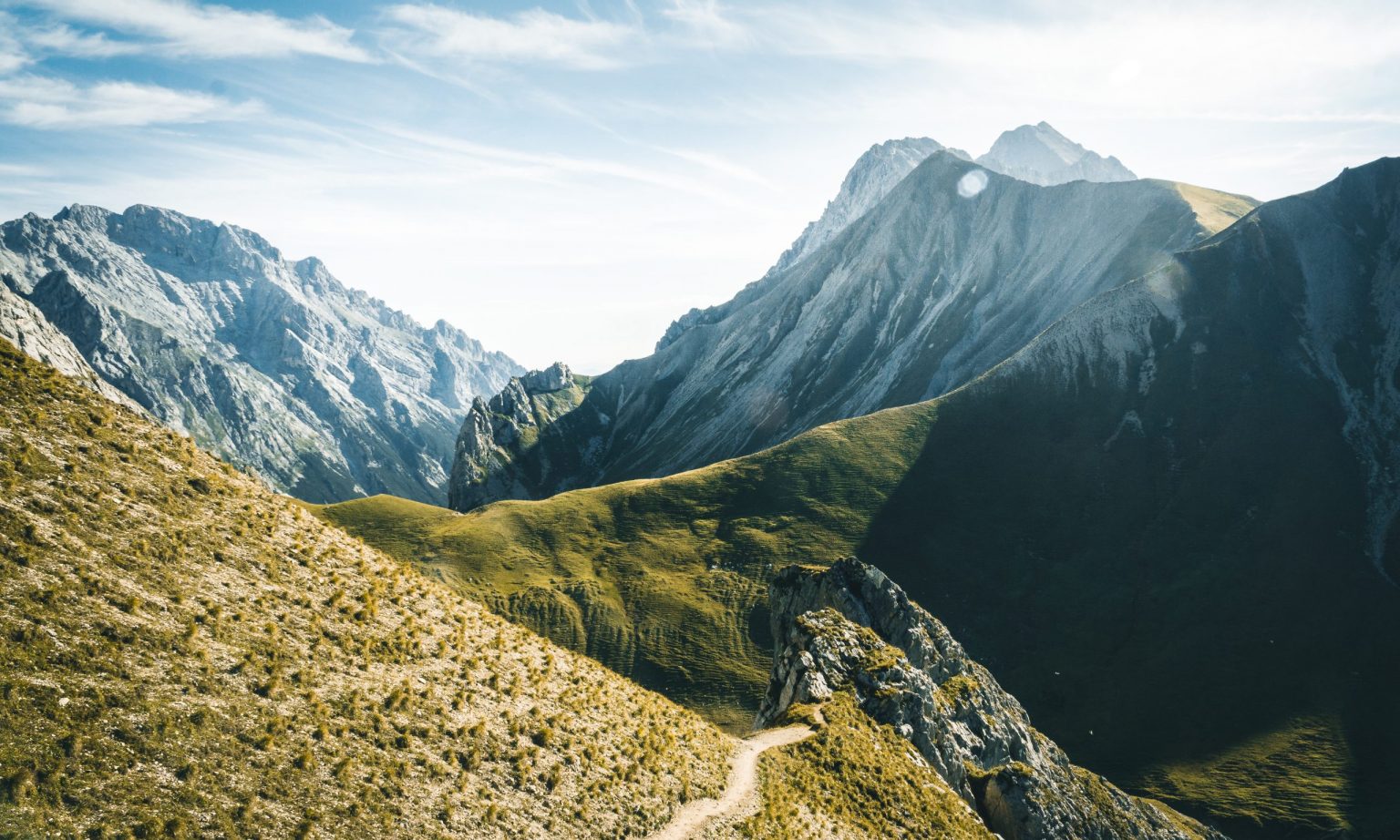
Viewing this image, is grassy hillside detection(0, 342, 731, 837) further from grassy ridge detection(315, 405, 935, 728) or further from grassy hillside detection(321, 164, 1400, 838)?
grassy hillside detection(321, 164, 1400, 838)

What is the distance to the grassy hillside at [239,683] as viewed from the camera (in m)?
18.3

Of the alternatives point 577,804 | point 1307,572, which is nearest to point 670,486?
point 1307,572

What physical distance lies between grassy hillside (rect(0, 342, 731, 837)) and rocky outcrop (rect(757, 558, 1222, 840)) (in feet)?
65.9

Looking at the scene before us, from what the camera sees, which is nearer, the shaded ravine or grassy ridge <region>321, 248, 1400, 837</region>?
the shaded ravine

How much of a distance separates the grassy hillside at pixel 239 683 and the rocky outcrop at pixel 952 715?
65.9 feet

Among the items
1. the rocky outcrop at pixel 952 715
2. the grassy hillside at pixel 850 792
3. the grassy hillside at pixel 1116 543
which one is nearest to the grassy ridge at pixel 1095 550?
the grassy hillside at pixel 1116 543

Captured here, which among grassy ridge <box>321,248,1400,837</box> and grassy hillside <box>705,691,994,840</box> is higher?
grassy ridge <box>321,248,1400,837</box>

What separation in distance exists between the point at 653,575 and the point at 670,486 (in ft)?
100

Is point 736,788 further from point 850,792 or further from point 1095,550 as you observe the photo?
point 1095,550

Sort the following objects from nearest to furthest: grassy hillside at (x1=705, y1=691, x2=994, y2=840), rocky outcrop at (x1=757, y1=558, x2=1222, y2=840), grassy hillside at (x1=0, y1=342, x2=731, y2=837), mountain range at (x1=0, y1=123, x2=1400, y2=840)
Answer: grassy hillside at (x1=0, y1=342, x2=731, y2=837)
mountain range at (x1=0, y1=123, x2=1400, y2=840)
grassy hillside at (x1=705, y1=691, x2=994, y2=840)
rocky outcrop at (x1=757, y1=558, x2=1222, y2=840)

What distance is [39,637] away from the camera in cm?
1906

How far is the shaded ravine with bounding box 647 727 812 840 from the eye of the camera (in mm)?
29641

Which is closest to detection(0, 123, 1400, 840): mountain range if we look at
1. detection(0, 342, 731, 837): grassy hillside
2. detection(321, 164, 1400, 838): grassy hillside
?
detection(0, 342, 731, 837): grassy hillside

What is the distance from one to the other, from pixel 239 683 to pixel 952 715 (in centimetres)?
5266
